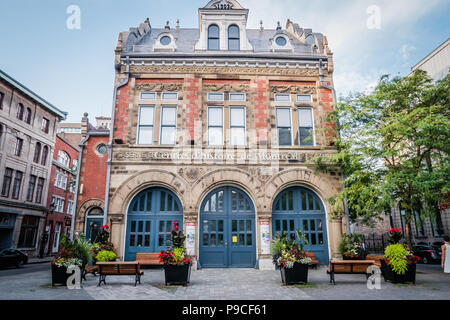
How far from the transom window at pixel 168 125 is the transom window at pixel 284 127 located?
536 centimetres

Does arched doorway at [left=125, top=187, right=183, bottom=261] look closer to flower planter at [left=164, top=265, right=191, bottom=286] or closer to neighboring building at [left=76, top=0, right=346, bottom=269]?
neighboring building at [left=76, top=0, right=346, bottom=269]

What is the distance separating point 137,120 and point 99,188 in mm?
3972

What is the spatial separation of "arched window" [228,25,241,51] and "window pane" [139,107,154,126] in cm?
568

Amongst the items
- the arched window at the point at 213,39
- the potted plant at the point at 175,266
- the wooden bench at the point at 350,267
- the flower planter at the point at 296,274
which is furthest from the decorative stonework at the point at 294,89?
the potted plant at the point at 175,266

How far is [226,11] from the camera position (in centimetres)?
1636

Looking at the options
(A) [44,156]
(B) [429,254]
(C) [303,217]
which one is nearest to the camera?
(C) [303,217]

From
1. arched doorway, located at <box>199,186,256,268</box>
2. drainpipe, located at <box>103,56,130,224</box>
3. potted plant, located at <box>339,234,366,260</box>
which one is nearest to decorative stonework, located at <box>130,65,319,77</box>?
drainpipe, located at <box>103,56,130,224</box>

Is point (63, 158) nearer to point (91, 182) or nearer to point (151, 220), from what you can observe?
point (91, 182)

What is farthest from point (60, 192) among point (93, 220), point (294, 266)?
point (294, 266)

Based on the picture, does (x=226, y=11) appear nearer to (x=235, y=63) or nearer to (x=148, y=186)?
(x=235, y=63)

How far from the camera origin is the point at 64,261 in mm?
9039

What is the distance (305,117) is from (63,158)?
30.4 metres

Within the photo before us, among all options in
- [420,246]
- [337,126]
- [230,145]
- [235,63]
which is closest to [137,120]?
[230,145]

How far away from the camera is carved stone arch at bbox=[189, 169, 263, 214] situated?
13.8m
